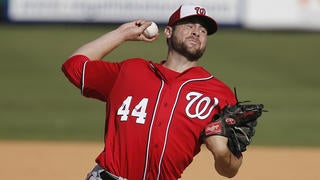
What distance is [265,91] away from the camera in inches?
575

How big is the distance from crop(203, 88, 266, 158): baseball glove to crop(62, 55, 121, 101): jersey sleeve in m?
0.83

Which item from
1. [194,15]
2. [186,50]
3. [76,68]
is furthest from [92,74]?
[194,15]

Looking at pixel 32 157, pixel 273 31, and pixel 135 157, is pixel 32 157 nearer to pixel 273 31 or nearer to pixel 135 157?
pixel 135 157

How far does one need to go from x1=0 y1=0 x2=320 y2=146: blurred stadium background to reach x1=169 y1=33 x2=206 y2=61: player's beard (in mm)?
6457

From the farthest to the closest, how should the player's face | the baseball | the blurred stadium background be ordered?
the blurred stadium background < the baseball < the player's face

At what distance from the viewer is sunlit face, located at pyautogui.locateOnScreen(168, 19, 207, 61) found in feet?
17.9

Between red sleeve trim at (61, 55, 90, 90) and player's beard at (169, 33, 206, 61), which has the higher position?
player's beard at (169, 33, 206, 61)

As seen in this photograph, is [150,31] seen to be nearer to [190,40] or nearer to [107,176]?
[190,40]

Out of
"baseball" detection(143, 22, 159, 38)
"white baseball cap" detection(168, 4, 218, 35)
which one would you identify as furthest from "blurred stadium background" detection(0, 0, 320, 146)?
"white baseball cap" detection(168, 4, 218, 35)

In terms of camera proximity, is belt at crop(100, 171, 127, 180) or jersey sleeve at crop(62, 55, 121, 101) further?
jersey sleeve at crop(62, 55, 121, 101)

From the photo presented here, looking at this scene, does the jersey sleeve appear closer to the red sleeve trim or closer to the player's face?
the red sleeve trim

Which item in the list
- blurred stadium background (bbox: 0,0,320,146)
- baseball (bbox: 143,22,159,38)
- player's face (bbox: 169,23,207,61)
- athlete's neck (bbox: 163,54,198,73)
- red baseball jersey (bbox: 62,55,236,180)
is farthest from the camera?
blurred stadium background (bbox: 0,0,320,146)

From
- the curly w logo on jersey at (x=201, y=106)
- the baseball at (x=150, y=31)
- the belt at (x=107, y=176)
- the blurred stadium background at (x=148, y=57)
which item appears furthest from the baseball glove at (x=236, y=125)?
the blurred stadium background at (x=148, y=57)

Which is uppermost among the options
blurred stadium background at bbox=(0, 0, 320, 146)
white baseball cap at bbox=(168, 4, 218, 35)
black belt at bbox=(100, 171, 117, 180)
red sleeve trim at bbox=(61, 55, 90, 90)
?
white baseball cap at bbox=(168, 4, 218, 35)
